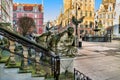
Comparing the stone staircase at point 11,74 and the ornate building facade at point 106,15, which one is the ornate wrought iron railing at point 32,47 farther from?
the ornate building facade at point 106,15

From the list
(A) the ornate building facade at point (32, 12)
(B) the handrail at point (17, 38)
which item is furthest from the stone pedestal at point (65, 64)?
(A) the ornate building facade at point (32, 12)

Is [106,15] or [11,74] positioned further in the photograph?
[106,15]

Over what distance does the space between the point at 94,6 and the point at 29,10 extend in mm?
23235

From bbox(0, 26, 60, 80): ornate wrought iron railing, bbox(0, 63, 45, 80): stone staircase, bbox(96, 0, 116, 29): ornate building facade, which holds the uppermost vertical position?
bbox(96, 0, 116, 29): ornate building facade

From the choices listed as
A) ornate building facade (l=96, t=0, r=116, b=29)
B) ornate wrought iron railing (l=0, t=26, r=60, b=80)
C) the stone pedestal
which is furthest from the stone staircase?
Answer: ornate building facade (l=96, t=0, r=116, b=29)

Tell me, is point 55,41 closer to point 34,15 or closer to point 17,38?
point 17,38

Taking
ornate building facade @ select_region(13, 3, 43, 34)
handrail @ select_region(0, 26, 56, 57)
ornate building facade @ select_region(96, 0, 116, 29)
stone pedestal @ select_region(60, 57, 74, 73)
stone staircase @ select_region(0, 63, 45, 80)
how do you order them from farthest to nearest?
ornate building facade @ select_region(96, 0, 116, 29) < ornate building facade @ select_region(13, 3, 43, 34) < stone pedestal @ select_region(60, 57, 74, 73) < stone staircase @ select_region(0, 63, 45, 80) < handrail @ select_region(0, 26, 56, 57)

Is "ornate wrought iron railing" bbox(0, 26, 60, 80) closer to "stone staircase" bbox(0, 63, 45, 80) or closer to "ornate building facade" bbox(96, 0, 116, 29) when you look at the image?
"stone staircase" bbox(0, 63, 45, 80)

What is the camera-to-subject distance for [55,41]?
239 inches

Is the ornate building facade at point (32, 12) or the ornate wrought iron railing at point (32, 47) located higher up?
the ornate building facade at point (32, 12)

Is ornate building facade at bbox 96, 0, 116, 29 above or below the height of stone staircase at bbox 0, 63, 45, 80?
above

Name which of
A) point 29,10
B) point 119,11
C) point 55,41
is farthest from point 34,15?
point 55,41

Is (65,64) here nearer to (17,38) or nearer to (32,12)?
(17,38)

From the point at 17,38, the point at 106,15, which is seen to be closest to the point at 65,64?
the point at 17,38
